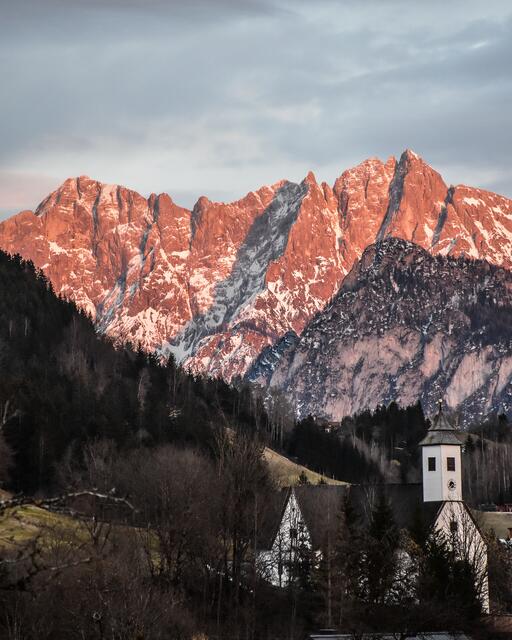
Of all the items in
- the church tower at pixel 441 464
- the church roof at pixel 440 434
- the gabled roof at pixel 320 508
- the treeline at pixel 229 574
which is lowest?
the treeline at pixel 229 574

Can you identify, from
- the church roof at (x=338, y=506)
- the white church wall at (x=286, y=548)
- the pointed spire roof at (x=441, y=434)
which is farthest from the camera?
the pointed spire roof at (x=441, y=434)

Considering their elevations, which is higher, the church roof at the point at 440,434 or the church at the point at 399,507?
the church roof at the point at 440,434

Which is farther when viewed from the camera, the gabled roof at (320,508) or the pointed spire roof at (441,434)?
the pointed spire roof at (441,434)

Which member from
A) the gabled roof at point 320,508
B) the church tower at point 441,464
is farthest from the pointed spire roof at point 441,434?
the gabled roof at point 320,508

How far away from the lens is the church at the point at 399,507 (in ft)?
371

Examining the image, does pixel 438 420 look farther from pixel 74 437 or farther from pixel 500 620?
pixel 74 437

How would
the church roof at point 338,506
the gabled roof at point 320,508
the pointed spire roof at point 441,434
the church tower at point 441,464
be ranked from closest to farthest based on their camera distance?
the gabled roof at point 320,508
the church roof at point 338,506
the church tower at point 441,464
the pointed spire roof at point 441,434

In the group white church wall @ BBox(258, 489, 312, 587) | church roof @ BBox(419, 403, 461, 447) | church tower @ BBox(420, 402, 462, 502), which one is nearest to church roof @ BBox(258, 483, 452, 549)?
white church wall @ BBox(258, 489, 312, 587)

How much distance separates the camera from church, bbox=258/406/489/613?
113062mm

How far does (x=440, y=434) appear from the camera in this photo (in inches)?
5094

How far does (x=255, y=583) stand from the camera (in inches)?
3504

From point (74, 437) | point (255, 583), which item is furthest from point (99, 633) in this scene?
point (74, 437)

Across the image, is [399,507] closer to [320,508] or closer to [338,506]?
[338,506]

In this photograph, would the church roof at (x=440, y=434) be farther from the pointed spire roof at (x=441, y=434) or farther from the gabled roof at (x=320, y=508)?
the gabled roof at (x=320, y=508)
